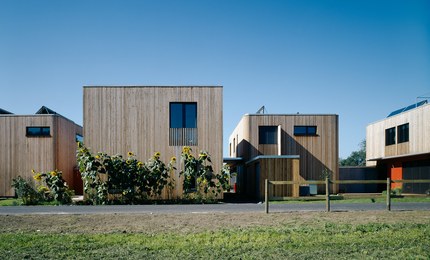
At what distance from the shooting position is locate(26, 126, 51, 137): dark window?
2427cm

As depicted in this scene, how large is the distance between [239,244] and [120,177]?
12460 millimetres

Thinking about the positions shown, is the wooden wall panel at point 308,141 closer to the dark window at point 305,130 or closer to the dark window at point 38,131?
the dark window at point 305,130

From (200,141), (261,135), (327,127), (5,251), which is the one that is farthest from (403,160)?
(5,251)

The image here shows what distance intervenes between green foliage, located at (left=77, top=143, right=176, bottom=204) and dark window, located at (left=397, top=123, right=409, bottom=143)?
57.2 feet

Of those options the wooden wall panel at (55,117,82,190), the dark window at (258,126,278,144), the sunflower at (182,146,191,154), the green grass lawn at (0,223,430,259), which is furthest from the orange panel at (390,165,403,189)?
the wooden wall panel at (55,117,82,190)

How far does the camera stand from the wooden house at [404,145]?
2567 centimetres

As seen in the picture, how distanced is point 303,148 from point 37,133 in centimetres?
1638

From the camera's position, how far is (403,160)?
28.8m

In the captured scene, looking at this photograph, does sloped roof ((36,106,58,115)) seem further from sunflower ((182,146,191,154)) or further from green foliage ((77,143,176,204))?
sunflower ((182,146,191,154))

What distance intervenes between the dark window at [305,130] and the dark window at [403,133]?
6519 mm

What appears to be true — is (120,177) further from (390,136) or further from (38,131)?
(390,136)

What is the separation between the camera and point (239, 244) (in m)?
7.70

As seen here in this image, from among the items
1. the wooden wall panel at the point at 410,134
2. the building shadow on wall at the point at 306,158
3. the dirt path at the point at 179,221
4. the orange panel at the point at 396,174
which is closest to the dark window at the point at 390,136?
the wooden wall panel at the point at 410,134

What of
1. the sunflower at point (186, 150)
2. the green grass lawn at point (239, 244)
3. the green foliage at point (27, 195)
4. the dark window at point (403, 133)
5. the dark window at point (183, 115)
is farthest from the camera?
the dark window at point (403, 133)
